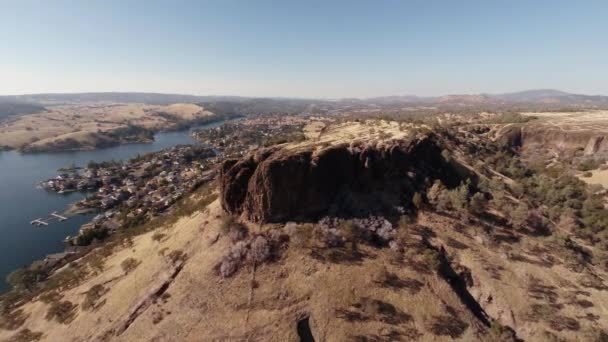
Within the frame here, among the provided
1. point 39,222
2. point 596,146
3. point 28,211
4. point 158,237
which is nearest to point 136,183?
point 28,211

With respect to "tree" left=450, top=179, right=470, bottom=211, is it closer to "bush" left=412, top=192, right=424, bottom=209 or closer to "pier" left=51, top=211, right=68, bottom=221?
Result: "bush" left=412, top=192, right=424, bottom=209

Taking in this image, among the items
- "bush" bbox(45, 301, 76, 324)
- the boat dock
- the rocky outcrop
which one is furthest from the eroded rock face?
the boat dock

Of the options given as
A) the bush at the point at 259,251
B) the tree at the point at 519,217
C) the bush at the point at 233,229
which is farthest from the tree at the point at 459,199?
the bush at the point at 233,229

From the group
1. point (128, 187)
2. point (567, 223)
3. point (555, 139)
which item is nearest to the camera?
point (567, 223)

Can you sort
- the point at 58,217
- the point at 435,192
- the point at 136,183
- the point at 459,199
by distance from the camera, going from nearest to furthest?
the point at 459,199 < the point at 435,192 < the point at 58,217 < the point at 136,183

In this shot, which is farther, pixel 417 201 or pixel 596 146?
pixel 596 146

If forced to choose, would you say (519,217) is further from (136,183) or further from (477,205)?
(136,183)

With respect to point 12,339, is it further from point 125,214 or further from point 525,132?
point 525,132

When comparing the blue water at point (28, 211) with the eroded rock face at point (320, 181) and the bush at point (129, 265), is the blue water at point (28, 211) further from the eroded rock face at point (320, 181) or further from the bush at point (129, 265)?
the eroded rock face at point (320, 181)

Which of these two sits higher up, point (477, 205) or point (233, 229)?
point (477, 205)
